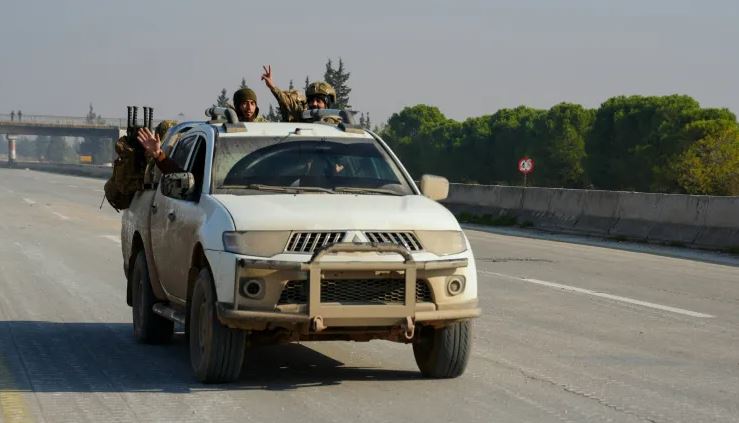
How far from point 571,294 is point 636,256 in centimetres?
637

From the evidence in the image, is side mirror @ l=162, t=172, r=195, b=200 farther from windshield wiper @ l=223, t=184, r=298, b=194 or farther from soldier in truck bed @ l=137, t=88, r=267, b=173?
soldier in truck bed @ l=137, t=88, r=267, b=173

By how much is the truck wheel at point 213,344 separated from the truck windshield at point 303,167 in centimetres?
85

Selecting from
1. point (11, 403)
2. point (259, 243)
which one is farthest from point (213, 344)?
point (11, 403)

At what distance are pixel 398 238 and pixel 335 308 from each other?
622 mm

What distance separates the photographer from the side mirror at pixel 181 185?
28.2 ft

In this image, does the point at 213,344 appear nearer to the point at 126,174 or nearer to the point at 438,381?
the point at 438,381

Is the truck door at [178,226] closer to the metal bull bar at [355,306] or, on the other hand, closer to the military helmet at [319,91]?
the metal bull bar at [355,306]

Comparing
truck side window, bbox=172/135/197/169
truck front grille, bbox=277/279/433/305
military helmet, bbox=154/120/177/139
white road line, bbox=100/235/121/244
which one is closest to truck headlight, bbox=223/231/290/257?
truck front grille, bbox=277/279/433/305

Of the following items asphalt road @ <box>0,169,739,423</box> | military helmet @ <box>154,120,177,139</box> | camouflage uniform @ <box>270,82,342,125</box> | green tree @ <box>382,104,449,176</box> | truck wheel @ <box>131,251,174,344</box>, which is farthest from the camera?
green tree @ <box>382,104,449,176</box>

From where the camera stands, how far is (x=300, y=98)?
13570 mm

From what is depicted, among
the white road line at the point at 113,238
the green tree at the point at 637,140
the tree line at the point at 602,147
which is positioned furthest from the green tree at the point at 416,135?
the white road line at the point at 113,238

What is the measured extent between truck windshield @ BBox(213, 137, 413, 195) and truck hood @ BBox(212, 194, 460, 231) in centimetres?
34

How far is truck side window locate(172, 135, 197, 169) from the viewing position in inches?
387

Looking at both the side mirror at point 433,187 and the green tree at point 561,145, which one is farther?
the green tree at point 561,145
